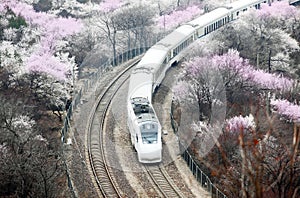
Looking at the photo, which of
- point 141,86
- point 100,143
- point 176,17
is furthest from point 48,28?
point 100,143

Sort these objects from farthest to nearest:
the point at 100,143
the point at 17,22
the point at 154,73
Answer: the point at 17,22 → the point at 154,73 → the point at 100,143

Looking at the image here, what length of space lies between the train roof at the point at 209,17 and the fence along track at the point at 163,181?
919 inches

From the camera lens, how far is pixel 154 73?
109ft

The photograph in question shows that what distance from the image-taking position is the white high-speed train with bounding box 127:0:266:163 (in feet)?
79.6

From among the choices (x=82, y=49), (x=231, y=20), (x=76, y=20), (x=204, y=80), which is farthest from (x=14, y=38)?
(x=231, y=20)

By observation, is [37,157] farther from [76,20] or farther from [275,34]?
[76,20]

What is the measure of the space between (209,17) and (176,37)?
8.02 metres

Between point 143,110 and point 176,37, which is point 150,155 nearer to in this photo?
point 143,110

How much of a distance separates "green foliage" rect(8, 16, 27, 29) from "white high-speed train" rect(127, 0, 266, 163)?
13514 mm

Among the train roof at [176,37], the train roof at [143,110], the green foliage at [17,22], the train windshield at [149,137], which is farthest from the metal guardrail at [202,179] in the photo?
the green foliage at [17,22]

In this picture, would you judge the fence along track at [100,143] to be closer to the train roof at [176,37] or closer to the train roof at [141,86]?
the train roof at [141,86]

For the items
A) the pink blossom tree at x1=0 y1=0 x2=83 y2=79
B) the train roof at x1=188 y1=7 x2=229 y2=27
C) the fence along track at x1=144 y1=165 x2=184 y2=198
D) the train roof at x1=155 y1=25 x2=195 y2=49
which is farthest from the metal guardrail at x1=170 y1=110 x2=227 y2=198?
the train roof at x1=188 y1=7 x2=229 y2=27

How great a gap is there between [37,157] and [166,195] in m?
6.22

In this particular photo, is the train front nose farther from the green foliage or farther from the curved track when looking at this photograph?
the green foliage
